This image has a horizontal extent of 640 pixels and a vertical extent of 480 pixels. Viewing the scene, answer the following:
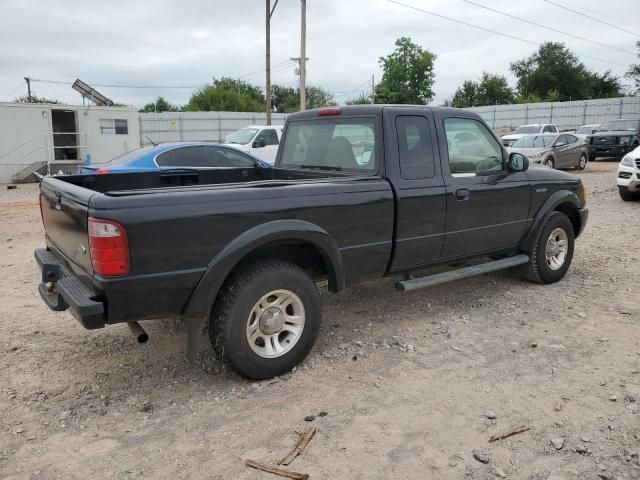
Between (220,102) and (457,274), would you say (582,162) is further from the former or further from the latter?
(220,102)

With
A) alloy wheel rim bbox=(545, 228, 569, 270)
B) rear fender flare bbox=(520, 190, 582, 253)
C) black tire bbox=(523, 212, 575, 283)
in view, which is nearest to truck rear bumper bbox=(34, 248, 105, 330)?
rear fender flare bbox=(520, 190, 582, 253)

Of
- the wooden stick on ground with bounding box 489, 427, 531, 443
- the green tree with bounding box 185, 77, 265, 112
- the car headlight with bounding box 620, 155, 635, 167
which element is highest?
the green tree with bounding box 185, 77, 265, 112

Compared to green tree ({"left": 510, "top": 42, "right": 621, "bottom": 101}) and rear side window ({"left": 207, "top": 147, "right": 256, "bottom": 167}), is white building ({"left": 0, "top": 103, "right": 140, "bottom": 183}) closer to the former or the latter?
rear side window ({"left": 207, "top": 147, "right": 256, "bottom": 167})

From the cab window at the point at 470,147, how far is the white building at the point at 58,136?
17.1 metres

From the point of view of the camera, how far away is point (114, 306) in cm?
315

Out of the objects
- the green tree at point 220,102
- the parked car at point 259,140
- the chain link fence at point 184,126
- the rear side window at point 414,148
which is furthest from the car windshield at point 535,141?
the green tree at point 220,102

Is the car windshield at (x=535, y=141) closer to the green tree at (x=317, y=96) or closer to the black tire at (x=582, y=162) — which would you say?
the black tire at (x=582, y=162)

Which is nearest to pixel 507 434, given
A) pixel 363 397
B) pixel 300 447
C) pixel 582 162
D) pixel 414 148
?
pixel 363 397

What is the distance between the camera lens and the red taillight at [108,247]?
3045 millimetres

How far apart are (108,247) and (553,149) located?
18.5 metres

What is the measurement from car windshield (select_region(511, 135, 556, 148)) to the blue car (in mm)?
11918

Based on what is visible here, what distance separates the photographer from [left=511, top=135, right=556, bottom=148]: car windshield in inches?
745

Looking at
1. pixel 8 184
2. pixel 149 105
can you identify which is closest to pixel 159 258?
pixel 8 184

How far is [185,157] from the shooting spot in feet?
33.3
